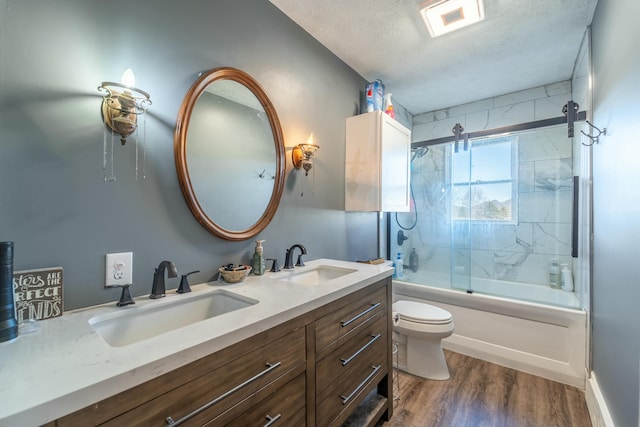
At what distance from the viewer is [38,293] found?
808 millimetres

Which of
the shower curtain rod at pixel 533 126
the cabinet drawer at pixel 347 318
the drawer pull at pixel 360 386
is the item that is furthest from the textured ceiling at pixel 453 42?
the drawer pull at pixel 360 386

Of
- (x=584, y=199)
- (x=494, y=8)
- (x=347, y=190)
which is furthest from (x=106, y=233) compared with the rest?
(x=584, y=199)

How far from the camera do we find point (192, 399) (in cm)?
67

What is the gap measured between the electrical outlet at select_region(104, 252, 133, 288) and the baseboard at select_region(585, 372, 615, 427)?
7.51 ft

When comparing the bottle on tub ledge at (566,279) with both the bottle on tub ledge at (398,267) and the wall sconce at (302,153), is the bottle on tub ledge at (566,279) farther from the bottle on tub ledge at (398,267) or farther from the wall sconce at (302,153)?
the wall sconce at (302,153)

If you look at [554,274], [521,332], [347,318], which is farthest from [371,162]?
[554,274]

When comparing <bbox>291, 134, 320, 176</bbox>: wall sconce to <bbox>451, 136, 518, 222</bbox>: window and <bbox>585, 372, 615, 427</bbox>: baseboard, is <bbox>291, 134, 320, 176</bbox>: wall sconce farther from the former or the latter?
<bbox>585, 372, 615, 427</bbox>: baseboard

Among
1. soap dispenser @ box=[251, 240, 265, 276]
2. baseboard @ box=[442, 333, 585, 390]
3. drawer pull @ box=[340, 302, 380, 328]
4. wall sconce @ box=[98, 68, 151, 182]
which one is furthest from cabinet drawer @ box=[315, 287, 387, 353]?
baseboard @ box=[442, 333, 585, 390]

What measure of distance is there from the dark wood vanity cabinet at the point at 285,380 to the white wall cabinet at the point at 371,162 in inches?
29.9

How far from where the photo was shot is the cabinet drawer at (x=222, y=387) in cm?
61

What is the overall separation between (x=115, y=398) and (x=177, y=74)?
3.89ft

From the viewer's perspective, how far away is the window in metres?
2.82

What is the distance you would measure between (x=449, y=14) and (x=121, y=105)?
188 cm

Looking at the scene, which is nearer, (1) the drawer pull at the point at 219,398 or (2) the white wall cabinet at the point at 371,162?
(1) the drawer pull at the point at 219,398
